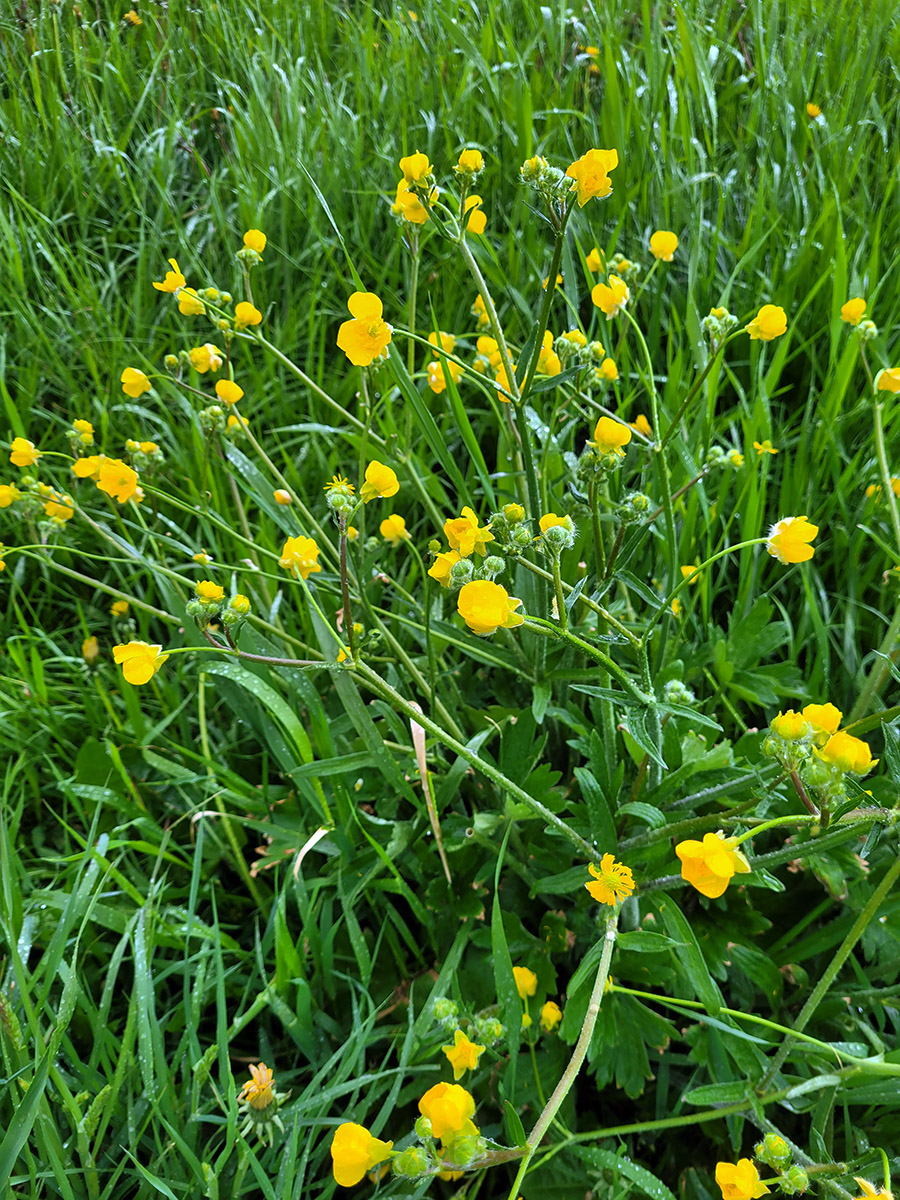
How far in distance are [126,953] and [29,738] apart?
478 mm

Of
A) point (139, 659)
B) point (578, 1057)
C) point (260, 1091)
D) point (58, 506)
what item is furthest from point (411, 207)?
point (260, 1091)

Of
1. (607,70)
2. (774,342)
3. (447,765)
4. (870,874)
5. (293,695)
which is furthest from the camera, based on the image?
(607,70)

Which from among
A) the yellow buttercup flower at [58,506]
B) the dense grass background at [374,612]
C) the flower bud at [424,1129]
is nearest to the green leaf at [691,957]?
the dense grass background at [374,612]

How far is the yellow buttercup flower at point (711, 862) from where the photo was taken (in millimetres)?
789

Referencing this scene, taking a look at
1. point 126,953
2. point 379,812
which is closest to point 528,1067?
point 379,812

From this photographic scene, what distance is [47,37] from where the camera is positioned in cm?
235

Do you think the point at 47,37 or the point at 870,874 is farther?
the point at 47,37

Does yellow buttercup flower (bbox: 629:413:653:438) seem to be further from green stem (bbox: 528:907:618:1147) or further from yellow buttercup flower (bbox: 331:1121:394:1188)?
yellow buttercup flower (bbox: 331:1121:394:1188)

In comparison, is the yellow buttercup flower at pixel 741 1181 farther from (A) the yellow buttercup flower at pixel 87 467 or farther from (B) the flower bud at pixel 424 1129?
(A) the yellow buttercup flower at pixel 87 467

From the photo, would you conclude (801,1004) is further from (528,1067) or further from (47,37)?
(47,37)

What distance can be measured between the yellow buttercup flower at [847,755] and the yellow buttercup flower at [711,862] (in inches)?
4.7

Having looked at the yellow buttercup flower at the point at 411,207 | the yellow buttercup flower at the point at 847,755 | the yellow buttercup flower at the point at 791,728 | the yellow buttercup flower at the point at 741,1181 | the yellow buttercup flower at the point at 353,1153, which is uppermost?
the yellow buttercup flower at the point at 411,207

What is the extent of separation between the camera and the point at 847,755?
2.52 ft

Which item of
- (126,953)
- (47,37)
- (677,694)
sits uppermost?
(47,37)
